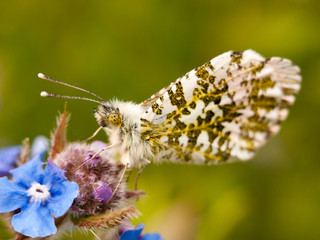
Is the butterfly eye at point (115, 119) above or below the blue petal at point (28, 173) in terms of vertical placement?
above

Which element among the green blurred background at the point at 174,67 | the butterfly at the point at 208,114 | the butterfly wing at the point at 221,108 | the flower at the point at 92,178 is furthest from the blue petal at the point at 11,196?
the green blurred background at the point at 174,67

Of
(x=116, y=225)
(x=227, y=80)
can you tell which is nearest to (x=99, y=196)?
(x=116, y=225)

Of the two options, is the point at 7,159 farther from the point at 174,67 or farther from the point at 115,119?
the point at 174,67

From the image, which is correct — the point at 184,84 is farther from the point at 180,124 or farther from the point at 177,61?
the point at 177,61

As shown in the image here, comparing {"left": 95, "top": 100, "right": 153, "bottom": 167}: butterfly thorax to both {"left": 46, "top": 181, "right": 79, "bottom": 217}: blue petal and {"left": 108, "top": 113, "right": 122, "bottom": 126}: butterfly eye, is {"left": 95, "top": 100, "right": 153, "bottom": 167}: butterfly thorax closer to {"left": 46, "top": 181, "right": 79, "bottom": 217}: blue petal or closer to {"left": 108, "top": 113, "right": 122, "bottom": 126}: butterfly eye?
{"left": 108, "top": 113, "right": 122, "bottom": 126}: butterfly eye

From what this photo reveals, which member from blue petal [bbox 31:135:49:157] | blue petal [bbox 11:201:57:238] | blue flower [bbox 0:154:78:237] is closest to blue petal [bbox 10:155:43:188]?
blue flower [bbox 0:154:78:237]

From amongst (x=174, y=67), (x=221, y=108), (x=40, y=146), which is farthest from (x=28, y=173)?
(x=174, y=67)

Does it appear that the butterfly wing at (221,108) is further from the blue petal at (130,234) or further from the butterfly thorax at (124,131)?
the blue petal at (130,234)
